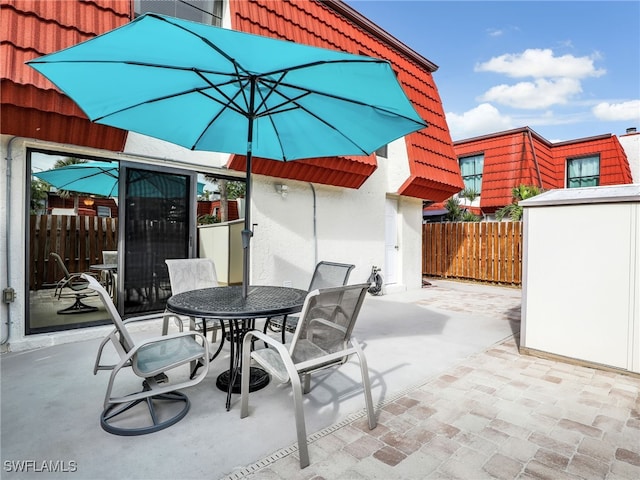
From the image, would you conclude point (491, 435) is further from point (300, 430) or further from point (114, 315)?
point (114, 315)

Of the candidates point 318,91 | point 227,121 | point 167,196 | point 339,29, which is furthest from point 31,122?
point 339,29

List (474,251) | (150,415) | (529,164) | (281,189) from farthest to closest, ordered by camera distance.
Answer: (529,164)
(474,251)
(281,189)
(150,415)

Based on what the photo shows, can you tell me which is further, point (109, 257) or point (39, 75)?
point (109, 257)

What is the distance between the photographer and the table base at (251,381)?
3.12 m

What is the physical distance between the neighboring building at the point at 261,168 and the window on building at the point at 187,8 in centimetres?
2

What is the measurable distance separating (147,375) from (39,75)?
3.69 meters

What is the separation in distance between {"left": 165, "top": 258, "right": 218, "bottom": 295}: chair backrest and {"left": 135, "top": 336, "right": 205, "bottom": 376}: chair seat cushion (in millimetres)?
1373

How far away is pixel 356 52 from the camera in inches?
297

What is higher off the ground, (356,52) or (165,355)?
(356,52)

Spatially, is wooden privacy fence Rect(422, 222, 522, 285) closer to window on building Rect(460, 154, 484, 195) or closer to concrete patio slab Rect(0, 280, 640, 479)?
window on building Rect(460, 154, 484, 195)

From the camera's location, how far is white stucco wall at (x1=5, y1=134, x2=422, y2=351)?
159 inches

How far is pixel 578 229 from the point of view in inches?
149

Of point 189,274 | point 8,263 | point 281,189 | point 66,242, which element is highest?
point 281,189

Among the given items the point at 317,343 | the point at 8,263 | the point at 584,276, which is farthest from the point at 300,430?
the point at 8,263
